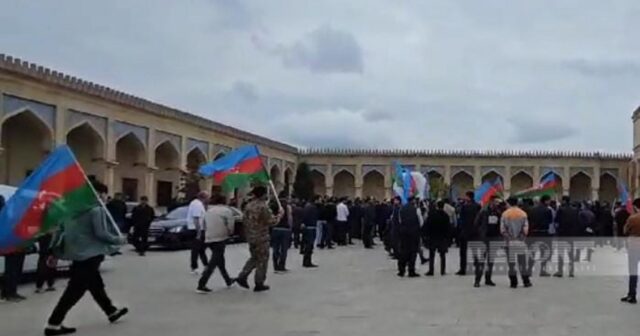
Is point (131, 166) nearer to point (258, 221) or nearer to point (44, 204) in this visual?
point (258, 221)

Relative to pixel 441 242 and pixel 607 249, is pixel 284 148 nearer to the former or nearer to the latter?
pixel 607 249

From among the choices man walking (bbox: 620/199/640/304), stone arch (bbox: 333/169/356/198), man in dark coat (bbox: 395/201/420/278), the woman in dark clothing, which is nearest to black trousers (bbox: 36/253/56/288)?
man in dark coat (bbox: 395/201/420/278)

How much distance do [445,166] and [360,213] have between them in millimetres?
34148

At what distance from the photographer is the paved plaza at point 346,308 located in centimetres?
796

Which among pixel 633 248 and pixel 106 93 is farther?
pixel 106 93

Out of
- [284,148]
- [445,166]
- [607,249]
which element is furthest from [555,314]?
[445,166]

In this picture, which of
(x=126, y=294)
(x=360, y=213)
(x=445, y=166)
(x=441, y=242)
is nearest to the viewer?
(x=126, y=294)

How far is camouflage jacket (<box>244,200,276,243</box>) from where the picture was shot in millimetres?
11023

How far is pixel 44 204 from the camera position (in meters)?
7.71

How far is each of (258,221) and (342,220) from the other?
12.6 meters

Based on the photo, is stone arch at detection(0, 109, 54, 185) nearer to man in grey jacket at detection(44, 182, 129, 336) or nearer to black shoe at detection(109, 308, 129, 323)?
black shoe at detection(109, 308, 129, 323)

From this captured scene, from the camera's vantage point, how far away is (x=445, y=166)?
191 ft

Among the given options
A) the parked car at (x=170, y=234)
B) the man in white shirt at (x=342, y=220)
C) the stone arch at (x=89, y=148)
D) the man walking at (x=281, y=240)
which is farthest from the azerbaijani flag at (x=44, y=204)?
the stone arch at (x=89, y=148)

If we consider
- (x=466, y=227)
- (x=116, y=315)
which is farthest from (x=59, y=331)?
(x=466, y=227)
